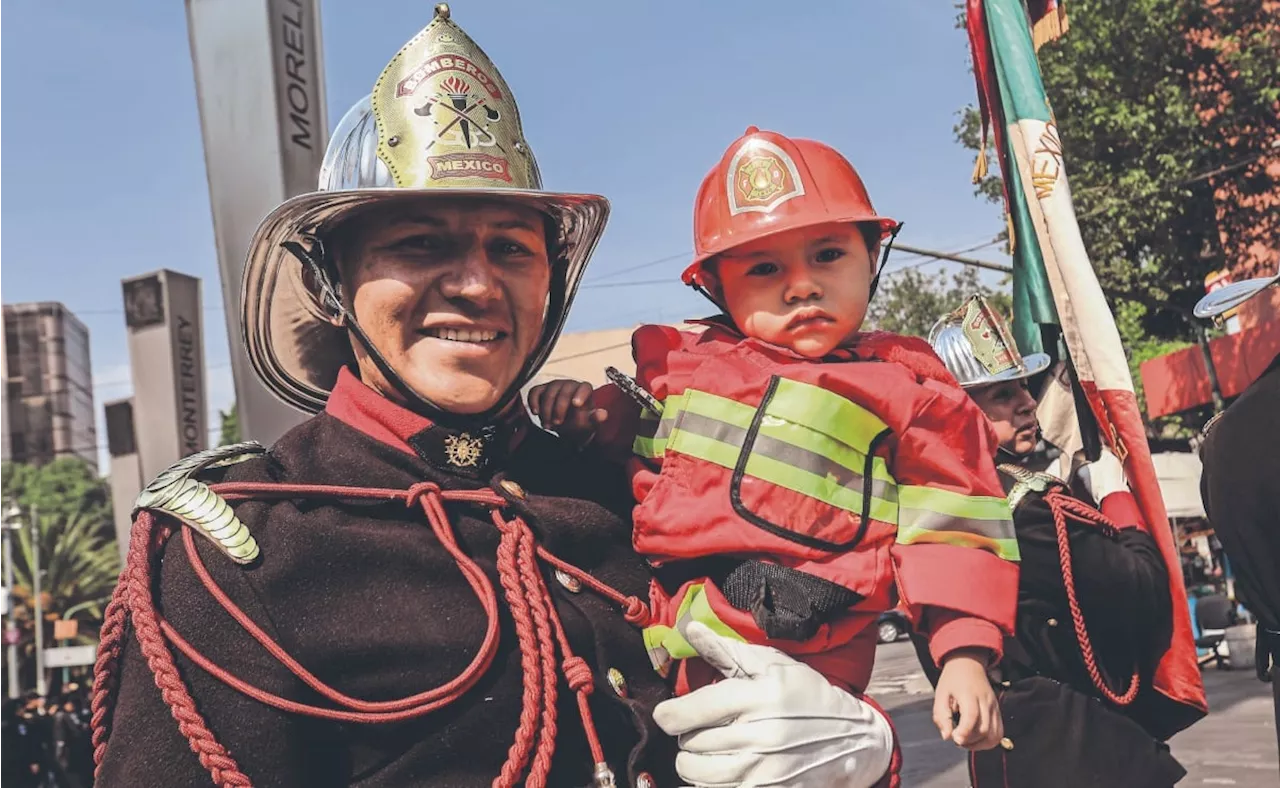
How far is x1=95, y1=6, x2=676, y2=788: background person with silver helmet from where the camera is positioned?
5.54ft

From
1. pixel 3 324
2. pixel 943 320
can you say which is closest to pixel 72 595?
pixel 3 324

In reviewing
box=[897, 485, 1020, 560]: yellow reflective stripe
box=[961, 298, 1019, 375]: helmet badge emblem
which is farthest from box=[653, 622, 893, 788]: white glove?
box=[961, 298, 1019, 375]: helmet badge emblem

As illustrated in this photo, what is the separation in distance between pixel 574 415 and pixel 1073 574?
1792 mm

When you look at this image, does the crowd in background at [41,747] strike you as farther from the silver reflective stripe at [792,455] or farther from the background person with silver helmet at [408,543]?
the silver reflective stripe at [792,455]

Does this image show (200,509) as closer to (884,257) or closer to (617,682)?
(617,682)

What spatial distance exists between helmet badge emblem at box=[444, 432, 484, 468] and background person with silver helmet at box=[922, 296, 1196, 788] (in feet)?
6.31

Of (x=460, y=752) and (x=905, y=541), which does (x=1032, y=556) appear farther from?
(x=460, y=752)

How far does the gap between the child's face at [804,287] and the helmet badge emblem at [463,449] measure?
0.61 meters

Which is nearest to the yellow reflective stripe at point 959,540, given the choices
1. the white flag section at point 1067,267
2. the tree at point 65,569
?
the white flag section at point 1067,267

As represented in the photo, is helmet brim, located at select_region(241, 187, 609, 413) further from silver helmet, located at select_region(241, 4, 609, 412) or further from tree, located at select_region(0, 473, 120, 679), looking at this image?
tree, located at select_region(0, 473, 120, 679)

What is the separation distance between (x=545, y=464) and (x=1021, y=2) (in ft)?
9.50

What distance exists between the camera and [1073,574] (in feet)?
11.0

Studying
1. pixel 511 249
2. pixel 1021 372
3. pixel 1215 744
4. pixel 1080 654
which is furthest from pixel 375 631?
pixel 1215 744

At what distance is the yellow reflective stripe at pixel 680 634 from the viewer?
2012 millimetres
